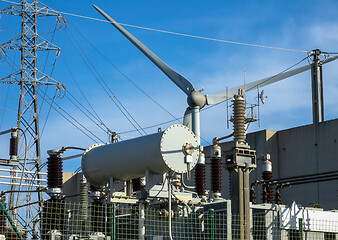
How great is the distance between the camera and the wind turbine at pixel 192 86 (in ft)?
151

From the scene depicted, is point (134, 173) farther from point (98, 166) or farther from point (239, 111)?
point (239, 111)

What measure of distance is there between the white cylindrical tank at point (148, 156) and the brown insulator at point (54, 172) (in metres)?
1.06

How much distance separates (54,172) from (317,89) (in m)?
29.2

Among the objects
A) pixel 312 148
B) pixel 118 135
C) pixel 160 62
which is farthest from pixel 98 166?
pixel 160 62

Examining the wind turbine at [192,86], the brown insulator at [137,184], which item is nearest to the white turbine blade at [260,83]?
the wind turbine at [192,86]

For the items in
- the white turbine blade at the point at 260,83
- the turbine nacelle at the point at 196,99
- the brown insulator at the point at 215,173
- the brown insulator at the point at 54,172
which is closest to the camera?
the brown insulator at the point at 54,172

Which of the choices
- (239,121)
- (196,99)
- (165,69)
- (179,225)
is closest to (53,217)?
(179,225)

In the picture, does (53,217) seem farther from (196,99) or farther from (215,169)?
(196,99)

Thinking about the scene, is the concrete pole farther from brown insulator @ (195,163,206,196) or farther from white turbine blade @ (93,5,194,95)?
brown insulator @ (195,163,206,196)

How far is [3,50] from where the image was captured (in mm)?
43594

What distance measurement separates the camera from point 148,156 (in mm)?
19938

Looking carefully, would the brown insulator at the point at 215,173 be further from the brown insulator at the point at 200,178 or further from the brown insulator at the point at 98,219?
the brown insulator at the point at 98,219

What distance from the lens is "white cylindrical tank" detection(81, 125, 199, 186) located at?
19766 mm

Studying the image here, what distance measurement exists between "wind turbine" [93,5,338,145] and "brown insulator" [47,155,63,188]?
23.8 m
